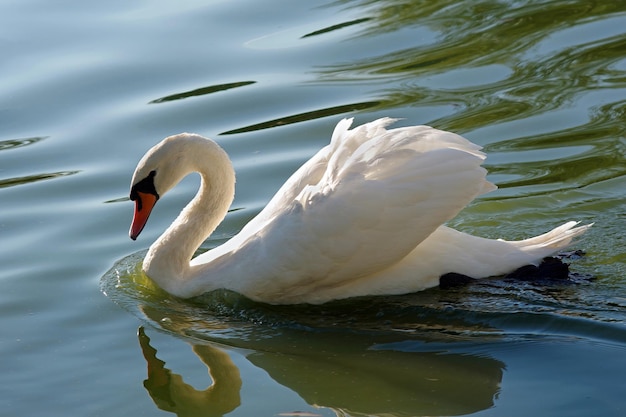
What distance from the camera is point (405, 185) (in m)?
7.36

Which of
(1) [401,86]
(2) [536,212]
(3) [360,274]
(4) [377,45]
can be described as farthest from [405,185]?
(4) [377,45]

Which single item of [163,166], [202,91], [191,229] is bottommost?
[191,229]

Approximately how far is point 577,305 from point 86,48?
7.23m

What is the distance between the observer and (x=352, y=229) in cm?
733

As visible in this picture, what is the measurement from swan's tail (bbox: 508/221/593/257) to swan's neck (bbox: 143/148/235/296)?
6.59 feet

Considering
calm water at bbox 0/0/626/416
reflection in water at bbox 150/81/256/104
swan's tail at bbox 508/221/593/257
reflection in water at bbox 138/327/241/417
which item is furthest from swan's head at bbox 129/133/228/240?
reflection in water at bbox 150/81/256/104

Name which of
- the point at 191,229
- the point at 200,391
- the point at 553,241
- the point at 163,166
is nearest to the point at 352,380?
the point at 200,391

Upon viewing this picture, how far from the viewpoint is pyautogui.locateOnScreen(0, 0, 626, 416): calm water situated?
6.71 metres

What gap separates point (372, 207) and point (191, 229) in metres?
1.51

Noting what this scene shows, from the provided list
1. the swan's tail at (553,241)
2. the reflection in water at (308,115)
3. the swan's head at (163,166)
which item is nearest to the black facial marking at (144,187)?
the swan's head at (163,166)

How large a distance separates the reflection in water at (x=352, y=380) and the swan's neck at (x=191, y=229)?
0.88m

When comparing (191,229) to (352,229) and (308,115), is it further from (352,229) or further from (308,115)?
(308,115)

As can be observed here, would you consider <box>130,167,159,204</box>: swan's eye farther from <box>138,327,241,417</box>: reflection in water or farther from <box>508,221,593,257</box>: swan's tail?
<box>508,221,593,257</box>: swan's tail

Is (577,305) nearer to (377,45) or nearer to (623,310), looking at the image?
(623,310)
